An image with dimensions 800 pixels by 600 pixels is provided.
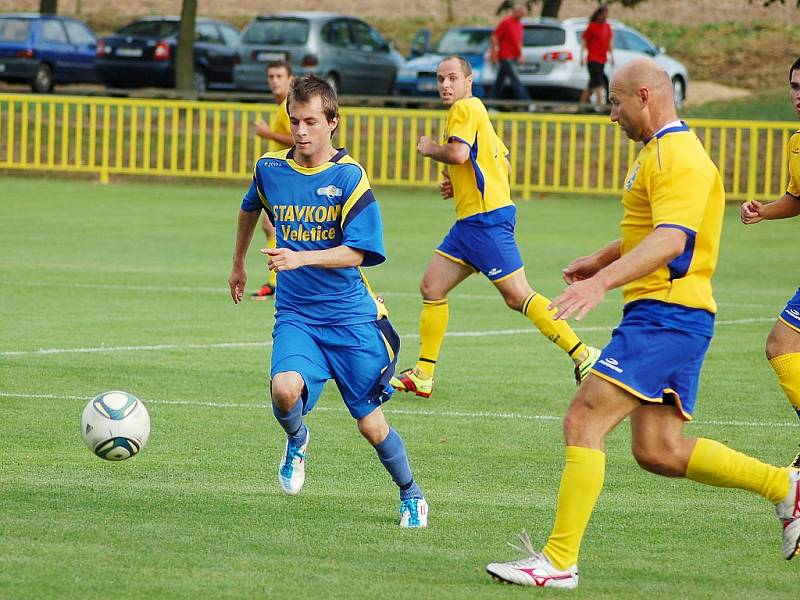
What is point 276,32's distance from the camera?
34250mm

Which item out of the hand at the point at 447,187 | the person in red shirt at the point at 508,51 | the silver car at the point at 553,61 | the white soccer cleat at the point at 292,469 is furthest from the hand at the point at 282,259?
the silver car at the point at 553,61

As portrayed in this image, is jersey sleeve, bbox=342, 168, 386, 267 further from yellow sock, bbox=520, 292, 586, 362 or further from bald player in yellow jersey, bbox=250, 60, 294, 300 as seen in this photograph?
bald player in yellow jersey, bbox=250, 60, 294, 300

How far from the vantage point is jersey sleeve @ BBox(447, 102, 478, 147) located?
1070cm

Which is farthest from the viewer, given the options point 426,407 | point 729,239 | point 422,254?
point 729,239

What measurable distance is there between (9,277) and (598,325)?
6.26 m

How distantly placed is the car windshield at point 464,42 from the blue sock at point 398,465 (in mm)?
27590

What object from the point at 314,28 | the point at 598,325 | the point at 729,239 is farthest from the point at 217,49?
the point at 598,325

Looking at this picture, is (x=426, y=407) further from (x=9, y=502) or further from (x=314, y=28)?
(x=314, y=28)

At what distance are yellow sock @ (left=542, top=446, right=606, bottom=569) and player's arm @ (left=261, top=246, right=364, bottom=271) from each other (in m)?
1.50

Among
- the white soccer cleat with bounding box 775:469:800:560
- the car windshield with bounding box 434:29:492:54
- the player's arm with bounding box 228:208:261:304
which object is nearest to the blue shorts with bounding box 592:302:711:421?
the white soccer cleat with bounding box 775:469:800:560

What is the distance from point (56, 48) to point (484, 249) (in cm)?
2780

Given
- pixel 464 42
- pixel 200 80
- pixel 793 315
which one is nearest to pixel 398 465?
pixel 793 315

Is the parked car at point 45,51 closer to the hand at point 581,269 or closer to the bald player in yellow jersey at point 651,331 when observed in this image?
the hand at point 581,269

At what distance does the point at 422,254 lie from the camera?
19297 mm
